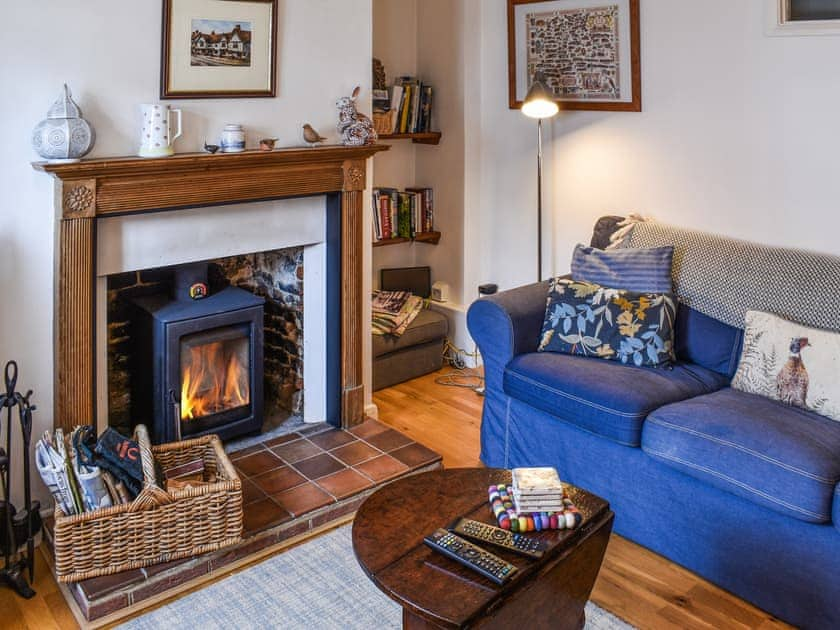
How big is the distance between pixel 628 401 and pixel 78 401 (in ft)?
6.04

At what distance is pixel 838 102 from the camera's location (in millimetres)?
3133

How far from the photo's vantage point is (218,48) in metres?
3.00

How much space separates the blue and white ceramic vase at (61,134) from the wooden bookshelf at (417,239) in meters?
2.04

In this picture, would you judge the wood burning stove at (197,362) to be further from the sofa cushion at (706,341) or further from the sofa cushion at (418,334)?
the sofa cushion at (706,341)

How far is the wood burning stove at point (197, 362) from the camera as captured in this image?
10.4 ft

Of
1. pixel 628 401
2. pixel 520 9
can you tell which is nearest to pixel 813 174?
pixel 628 401

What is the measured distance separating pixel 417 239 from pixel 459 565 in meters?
2.90

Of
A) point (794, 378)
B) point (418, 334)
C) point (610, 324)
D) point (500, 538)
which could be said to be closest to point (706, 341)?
point (610, 324)

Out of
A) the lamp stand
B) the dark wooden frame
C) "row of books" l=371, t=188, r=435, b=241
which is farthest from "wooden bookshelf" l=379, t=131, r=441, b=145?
the lamp stand

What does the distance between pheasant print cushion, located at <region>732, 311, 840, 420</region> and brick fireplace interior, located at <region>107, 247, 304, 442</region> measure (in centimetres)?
181

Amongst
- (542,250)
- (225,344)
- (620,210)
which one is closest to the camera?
(225,344)

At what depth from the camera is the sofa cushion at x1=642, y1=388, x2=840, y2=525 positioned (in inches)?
93.4

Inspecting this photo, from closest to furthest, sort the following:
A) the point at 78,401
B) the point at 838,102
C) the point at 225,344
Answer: the point at 78,401 → the point at 838,102 → the point at 225,344

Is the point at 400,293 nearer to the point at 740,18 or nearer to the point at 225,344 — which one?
the point at 225,344
